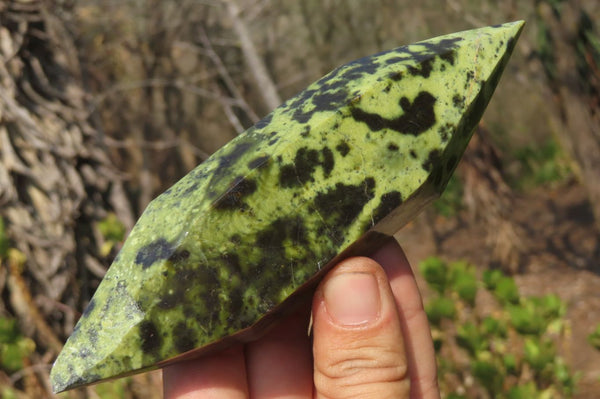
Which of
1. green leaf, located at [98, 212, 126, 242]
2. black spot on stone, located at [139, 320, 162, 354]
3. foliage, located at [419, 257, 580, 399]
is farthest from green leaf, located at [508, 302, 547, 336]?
green leaf, located at [98, 212, 126, 242]

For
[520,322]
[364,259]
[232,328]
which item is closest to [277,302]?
[232,328]

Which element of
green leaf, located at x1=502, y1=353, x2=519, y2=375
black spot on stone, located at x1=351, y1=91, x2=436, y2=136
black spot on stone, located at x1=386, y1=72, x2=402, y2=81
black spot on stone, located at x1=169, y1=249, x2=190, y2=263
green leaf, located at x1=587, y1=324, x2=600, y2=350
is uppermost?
black spot on stone, located at x1=386, y1=72, x2=402, y2=81

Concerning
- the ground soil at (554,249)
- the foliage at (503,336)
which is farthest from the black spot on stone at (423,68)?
the ground soil at (554,249)

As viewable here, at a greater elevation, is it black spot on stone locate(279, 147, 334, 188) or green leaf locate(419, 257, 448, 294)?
black spot on stone locate(279, 147, 334, 188)

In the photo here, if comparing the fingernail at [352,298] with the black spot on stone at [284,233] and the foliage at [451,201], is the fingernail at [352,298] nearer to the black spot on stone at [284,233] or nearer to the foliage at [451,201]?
the black spot on stone at [284,233]

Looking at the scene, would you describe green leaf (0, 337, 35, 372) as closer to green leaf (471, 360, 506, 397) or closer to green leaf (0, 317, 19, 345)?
green leaf (0, 317, 19, 345)

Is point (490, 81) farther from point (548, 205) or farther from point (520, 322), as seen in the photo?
point (548, 205)
